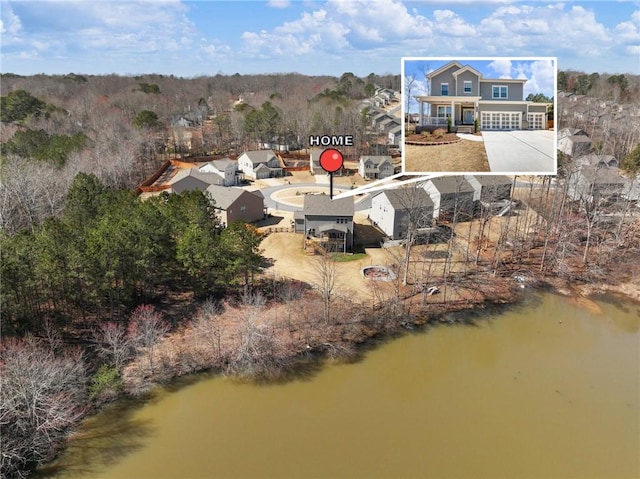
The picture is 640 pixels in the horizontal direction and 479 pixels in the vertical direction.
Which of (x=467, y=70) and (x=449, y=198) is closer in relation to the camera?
(x=467, y=70)

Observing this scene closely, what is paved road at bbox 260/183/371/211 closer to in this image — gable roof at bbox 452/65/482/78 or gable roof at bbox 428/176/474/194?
gable roof at bbox 428/176/474/194

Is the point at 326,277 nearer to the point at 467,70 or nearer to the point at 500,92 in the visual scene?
the point at 500,92

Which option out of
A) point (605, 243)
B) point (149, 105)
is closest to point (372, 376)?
point (605, 243)

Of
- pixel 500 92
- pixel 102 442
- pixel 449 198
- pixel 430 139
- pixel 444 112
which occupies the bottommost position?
pixel 102 442

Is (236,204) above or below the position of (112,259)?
above

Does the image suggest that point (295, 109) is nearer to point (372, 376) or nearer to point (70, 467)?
point (372, 376)

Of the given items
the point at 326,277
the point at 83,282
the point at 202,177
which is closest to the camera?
the point at 83,282

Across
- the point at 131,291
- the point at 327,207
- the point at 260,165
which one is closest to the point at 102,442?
the point at 131,291
